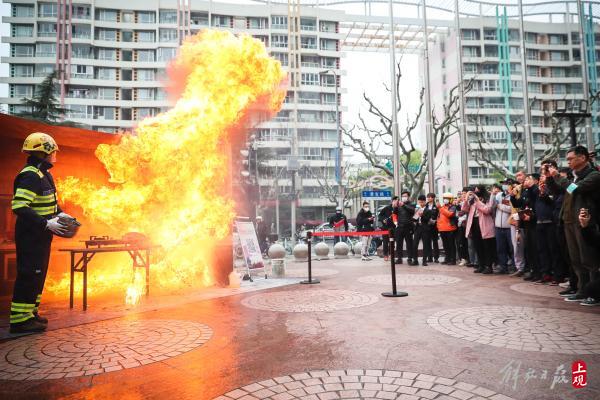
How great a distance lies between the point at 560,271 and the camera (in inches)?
289

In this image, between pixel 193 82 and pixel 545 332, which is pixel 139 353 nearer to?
pixel 545 332

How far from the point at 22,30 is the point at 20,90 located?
8070 millimetres

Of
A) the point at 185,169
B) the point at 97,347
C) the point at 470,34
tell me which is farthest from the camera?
the point at 470,34

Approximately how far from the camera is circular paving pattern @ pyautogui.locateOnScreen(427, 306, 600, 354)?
3.80 m

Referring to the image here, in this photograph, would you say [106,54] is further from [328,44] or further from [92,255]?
[92,255]

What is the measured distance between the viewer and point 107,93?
1929 inches

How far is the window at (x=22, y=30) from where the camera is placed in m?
47.5

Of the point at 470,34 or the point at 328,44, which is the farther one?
the point at 470,34

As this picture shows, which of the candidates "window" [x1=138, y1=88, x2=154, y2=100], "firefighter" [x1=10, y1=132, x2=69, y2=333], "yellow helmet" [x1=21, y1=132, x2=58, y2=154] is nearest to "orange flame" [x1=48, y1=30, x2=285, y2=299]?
"yellow helmet" [x1=21, y1=132, x2=58, y2=154]

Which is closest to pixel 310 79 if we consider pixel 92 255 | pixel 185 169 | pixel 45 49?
pixel 45 49

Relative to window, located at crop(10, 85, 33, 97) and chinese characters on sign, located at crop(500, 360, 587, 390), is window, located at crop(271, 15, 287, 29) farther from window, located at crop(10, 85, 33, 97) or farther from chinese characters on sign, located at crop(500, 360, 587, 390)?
chinese characters on sign, located at crop(500, 360, 587, 390)

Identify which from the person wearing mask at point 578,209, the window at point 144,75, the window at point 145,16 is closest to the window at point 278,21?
the window at point 145,16

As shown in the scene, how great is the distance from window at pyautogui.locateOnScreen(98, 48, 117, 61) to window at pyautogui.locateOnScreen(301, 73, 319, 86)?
26120 millimetres

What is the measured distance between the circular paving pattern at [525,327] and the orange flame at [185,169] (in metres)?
5.31
